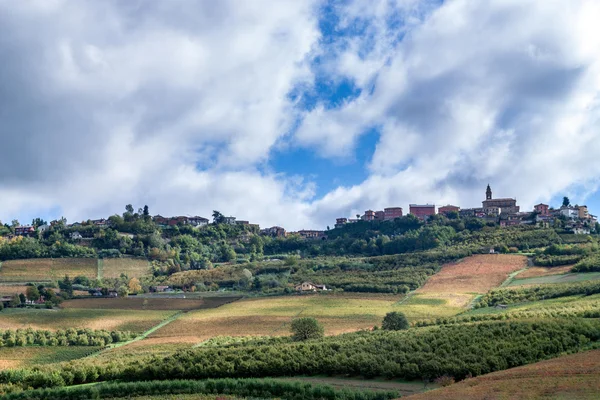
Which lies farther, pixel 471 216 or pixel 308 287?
pixel 471 216

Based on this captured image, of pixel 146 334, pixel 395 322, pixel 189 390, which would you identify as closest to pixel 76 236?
pixel 146 334

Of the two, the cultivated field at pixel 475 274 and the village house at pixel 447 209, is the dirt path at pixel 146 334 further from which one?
the village house at pixel 447 209

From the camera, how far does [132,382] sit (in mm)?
38781

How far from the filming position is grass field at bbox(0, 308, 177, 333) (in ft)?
250

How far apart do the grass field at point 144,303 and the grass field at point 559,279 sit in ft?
144

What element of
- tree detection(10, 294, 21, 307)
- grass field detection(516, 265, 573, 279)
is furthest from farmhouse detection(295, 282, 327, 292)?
tree detection(10, 294, 21, 307)

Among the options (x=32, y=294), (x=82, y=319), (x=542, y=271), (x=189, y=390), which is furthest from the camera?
(x=32, y=294)

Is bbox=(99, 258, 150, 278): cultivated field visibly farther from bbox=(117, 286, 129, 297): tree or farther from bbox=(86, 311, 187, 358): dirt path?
bbox=(86, 311, 187, 358): dirt path

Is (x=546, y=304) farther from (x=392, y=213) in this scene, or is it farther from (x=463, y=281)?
(x=392, y=213)

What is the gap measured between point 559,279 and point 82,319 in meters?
65.0

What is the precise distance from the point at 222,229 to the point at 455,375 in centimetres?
15255

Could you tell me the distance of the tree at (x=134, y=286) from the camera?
110m

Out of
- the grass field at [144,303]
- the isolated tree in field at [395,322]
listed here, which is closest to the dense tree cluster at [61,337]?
the grass field at [144,303]

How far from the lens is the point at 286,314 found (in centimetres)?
8112
